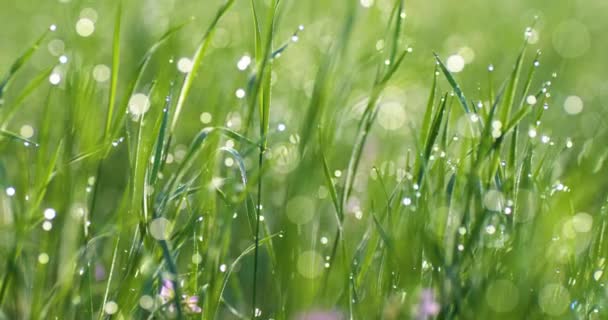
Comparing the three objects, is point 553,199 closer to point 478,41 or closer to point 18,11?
point 478,41

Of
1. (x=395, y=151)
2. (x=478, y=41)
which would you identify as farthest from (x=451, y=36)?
(x=395, y=151)

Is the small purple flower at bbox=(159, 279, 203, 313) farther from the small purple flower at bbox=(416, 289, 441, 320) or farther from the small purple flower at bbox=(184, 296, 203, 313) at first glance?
the small purple flower at bbox=(416, 289, 441, 320)

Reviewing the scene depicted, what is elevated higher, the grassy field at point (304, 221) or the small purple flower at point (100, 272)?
the grassy field at point (304, 221)

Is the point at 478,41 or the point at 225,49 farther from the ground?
the point at 478,41

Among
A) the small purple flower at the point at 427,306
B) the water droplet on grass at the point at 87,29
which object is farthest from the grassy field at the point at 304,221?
the water droplet on grass at the point at 87,29

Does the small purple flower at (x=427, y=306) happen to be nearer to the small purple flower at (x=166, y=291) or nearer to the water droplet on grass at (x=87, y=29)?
the small purple flower at (x=166, y=291)

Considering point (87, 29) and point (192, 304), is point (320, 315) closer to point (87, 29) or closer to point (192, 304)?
point (192, 304)
